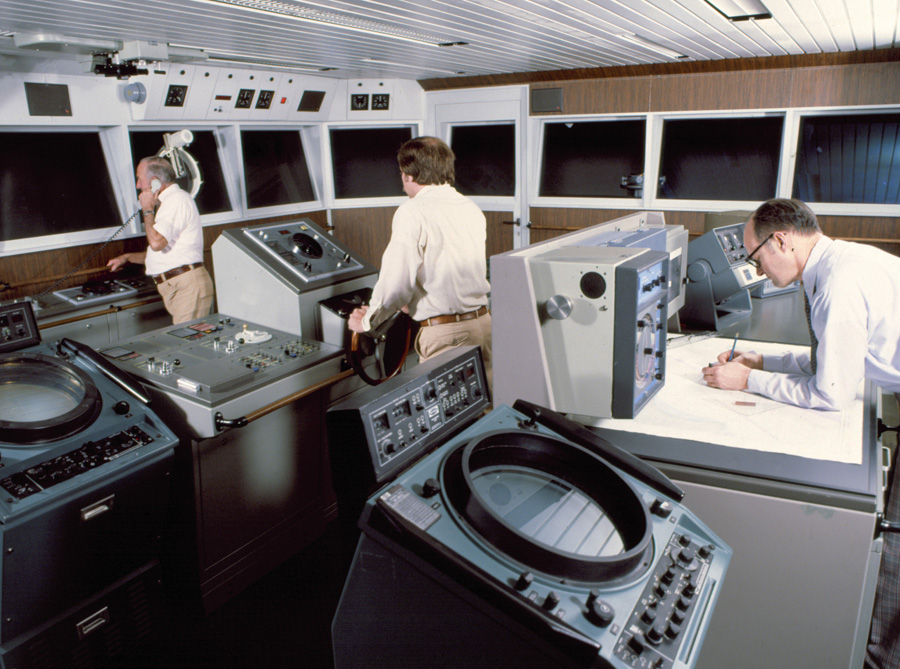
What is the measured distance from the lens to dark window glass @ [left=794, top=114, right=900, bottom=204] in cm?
484

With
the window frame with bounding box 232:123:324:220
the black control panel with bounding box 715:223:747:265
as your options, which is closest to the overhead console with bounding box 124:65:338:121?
the window frame with bounding box 232:123:324:220

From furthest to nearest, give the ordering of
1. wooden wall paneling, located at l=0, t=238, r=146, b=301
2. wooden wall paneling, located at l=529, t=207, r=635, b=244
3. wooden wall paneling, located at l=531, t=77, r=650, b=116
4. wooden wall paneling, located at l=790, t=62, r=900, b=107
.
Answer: wooden wall paneling, located at l=529, t=207, r=635, b=244
wooden wall paneling, located at l=531, t=77, r=650, b=116
wooden wall paneling, located at l=790, t=62, r=900, b=107
wooden wall paneling, located at l=0, t=238, r=146, b=301

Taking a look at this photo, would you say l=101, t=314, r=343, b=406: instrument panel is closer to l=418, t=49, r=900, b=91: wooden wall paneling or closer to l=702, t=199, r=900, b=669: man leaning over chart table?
l=702, t=199, r=900, b=669: man leaning over chart table

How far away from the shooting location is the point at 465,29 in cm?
331

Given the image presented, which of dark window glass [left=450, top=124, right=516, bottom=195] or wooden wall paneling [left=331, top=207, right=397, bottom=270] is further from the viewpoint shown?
wooden wall paneling [left=331, top=207, right=397, bottom=270]

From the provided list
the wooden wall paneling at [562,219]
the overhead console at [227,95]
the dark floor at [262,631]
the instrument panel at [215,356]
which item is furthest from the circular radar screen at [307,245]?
the wooden wall paneling at [562,219]

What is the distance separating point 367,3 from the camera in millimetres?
2656

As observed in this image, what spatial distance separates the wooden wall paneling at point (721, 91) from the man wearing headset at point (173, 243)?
3668mm

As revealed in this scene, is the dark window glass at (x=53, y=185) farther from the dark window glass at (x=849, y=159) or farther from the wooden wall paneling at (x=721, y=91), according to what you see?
the dark window glass at (x=849, y=159)

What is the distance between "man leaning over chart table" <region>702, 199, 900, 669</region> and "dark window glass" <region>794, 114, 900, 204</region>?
11.8ft

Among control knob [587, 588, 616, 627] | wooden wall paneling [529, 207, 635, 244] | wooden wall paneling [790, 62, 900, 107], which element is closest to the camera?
control knob [587, 588, 616, 627]

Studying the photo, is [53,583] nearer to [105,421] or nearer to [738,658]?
[105,421]

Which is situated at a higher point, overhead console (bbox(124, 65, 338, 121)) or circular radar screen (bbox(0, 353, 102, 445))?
overhead console (bbox(124, 65, 338, 121))

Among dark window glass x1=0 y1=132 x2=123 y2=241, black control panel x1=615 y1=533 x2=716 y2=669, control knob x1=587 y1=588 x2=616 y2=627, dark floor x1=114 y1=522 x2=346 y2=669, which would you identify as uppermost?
dark window glass x1=0 y1=132 x2=123 y2=241
